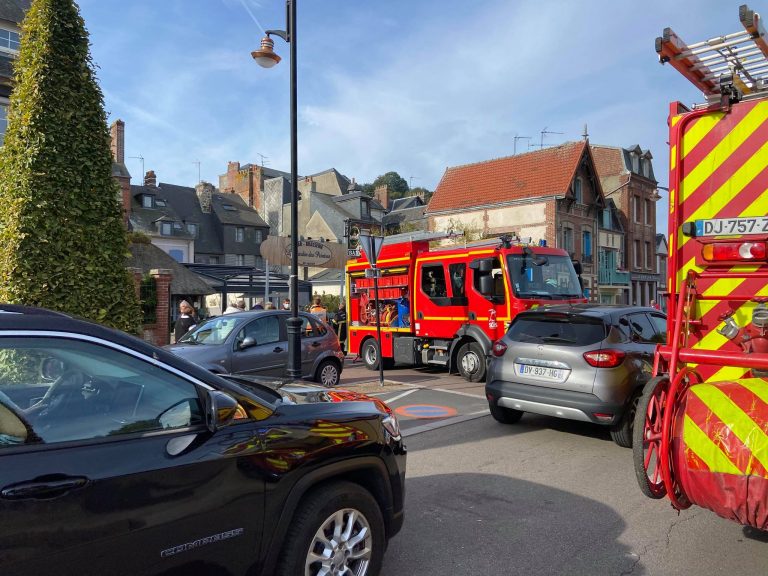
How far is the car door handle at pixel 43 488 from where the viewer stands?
6.68ft

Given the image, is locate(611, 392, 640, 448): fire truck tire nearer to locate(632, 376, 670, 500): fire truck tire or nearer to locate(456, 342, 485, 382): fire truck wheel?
locate(632, 376, 670, 500): fire truck tire

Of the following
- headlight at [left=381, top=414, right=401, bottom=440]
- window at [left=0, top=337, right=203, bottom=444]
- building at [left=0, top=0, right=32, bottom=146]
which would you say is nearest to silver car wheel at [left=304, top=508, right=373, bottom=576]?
headlight at [left=381, top=414, right=401, bottom=440]

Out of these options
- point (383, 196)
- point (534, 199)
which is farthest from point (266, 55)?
point (383, 196)

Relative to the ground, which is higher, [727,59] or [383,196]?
[383,196]

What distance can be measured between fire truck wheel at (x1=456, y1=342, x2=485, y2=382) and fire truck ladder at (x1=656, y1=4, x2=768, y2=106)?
733 centimetres

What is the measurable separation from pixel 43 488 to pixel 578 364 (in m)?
5.41

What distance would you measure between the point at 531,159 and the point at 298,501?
3445 cm

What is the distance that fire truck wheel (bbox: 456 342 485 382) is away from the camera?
1145cm

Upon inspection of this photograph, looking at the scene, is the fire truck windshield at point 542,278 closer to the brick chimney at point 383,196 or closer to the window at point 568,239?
the window at point 568,239

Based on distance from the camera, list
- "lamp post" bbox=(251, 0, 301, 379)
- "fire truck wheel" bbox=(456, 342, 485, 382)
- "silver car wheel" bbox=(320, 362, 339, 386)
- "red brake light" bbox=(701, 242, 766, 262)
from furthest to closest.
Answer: "fire truck wheel" bbox=(456, 342, 485, 382)
"silver car wheel" bbox=(320, 362, 339, 386)
"lamp post" bbox=(251, 0, 301, 379)
"red brake light" bbox=(701, 242, 766, 262)

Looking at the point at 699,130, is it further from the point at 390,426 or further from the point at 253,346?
the point at 253,346

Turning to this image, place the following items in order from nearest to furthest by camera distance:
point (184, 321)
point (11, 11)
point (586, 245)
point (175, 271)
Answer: point (184, 321) < point (11, 11) < point (175, 271) < point (586, 245)

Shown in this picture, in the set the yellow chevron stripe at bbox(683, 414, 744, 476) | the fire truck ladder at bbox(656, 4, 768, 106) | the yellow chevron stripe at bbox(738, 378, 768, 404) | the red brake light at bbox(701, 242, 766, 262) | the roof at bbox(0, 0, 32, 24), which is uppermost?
the roof at bbox(0, 0, 32, 24)

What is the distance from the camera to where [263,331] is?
9.41m
